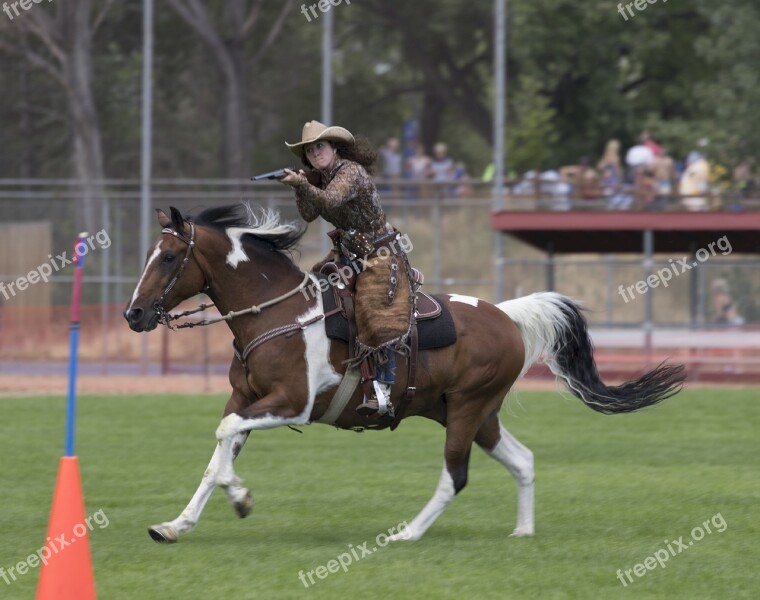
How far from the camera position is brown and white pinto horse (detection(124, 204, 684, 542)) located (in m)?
8.85

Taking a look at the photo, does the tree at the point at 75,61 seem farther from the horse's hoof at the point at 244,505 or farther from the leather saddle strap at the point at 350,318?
the horse's hoof at the point at 244,505

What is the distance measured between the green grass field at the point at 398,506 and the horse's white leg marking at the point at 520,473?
0.71 ft

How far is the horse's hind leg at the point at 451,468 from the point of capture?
913 cm

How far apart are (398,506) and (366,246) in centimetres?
242

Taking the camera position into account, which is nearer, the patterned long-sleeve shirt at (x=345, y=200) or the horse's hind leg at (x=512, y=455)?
the patterned long-sleeve shirt at (x=345, y=200)

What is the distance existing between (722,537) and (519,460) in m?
1.37

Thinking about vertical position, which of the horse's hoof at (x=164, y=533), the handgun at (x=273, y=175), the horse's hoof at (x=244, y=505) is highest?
the handgun at (x=273, y=175)

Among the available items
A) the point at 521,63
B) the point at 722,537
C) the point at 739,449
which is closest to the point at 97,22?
the point at 521,63

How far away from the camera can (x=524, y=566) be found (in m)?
8.17

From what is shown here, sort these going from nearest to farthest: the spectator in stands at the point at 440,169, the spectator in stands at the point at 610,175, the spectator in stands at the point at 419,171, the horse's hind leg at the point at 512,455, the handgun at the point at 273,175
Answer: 1. the handgun at the point at 273,175
2. the horse's hind leg at the point at 512,455
3. the spectator in stands at the point at 610,175
4. the spectator in stands at the point at 419,171
5. the spectator in stands at the point at 440,169

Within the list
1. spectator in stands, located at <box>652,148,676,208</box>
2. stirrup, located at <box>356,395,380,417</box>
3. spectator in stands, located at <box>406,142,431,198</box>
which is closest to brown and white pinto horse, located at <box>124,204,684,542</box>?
stirrup, located at <box>356,395,380,417</box>

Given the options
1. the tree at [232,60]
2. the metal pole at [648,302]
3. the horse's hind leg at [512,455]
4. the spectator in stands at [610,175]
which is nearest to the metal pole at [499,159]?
the spectator in stands at [610,175]

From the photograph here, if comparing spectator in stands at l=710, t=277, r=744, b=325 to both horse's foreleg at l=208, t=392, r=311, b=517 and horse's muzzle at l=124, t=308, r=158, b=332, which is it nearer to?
horse's foreleg at l=208, t=392, r=311, b=517

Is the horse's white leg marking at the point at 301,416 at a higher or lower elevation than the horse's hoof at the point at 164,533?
higher
